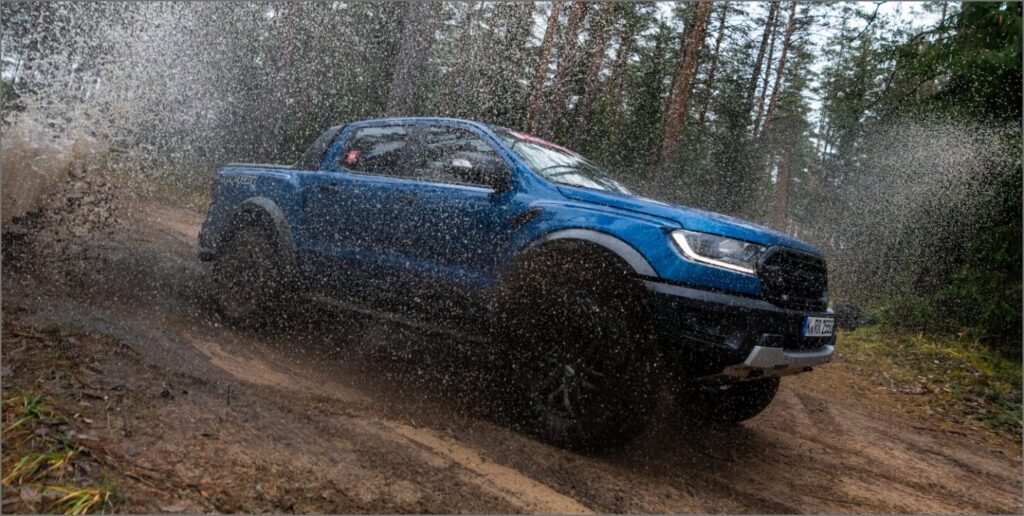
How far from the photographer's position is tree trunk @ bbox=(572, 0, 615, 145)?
14016mm

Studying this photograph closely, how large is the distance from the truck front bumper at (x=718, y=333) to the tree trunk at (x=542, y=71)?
1101cm

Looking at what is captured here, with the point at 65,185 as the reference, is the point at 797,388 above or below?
below

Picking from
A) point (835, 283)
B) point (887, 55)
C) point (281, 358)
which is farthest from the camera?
point (835, 283)

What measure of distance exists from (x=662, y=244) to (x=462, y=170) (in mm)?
1561

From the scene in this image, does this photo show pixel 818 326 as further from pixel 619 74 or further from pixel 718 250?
pixel 619 74

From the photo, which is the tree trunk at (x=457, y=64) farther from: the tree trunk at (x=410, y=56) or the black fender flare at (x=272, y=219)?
the black fender flare at (x=272, y=219)

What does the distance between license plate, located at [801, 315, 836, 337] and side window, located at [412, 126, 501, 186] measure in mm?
2243

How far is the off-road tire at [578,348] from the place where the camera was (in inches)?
131

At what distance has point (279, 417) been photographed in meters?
3.32

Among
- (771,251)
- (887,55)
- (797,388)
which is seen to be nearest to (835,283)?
(887,55)

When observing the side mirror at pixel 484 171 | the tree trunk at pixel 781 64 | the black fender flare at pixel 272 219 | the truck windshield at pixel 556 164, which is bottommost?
the black fender flare at pixel 272 219

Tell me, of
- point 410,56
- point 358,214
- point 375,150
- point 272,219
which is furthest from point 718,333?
point 410,56

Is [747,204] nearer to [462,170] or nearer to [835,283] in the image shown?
[835,283]

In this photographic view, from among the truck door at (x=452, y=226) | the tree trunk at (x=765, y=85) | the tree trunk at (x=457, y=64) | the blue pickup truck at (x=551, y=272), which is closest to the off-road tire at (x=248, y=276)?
the blue pickup truck at (x=551, y=272)
